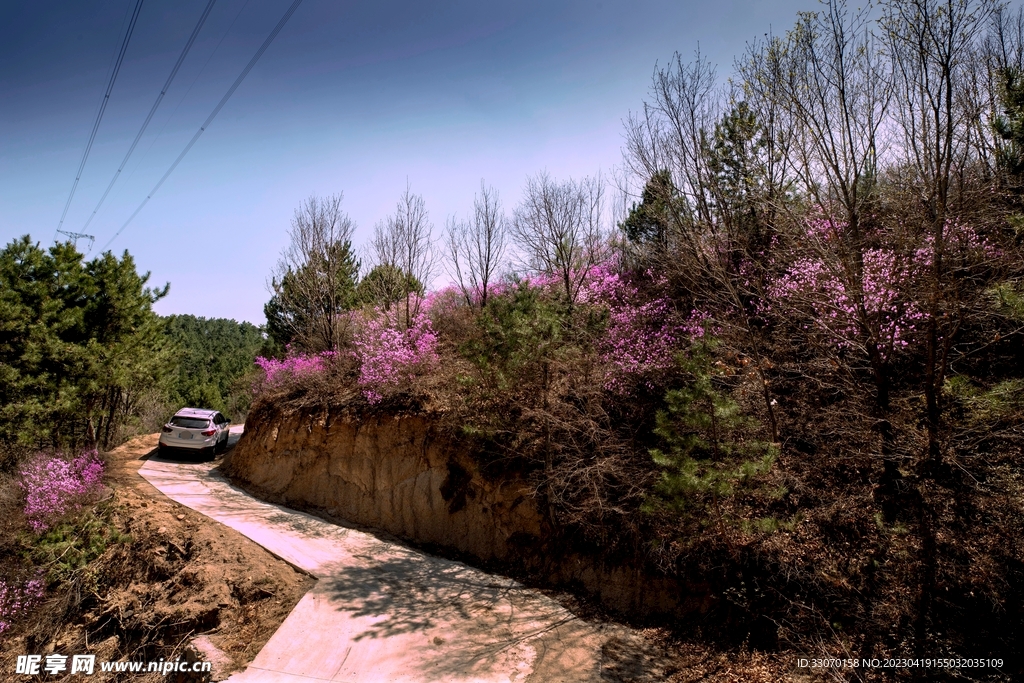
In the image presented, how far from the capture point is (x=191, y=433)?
18.3 metres

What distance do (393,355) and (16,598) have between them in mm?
10007

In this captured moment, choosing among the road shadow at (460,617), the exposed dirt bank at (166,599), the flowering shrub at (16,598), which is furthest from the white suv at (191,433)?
the road shadow at (460,617)

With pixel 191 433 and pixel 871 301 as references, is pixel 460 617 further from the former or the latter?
pixel 191 433

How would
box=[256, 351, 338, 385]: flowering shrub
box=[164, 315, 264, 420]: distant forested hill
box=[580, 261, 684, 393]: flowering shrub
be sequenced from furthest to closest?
box=[164, 315, 264, 420]: distant forested hill < box=[256, 351, 338, 385]: flowering shrub < box=[580, 261, 684, 393]: flowering shrub

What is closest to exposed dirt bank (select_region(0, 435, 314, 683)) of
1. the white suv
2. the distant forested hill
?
the white suv

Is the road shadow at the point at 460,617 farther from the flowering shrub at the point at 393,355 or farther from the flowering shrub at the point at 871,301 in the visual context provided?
the flowering shrub at the point at 871,301

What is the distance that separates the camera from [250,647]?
927 cm

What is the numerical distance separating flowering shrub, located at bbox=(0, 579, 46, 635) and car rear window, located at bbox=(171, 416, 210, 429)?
22.7 ft

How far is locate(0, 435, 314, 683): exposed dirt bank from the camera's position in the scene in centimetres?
985

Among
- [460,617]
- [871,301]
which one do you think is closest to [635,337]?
[871,301]

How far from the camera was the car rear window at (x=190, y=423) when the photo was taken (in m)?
18.4

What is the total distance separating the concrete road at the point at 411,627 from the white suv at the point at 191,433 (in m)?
6.82

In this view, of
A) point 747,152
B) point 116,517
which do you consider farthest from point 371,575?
point 747,152

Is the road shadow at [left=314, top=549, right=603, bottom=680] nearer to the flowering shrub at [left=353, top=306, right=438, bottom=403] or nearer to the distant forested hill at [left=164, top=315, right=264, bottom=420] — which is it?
the flowering shrub at [left=353, top=306, right=438, bottom=403]
